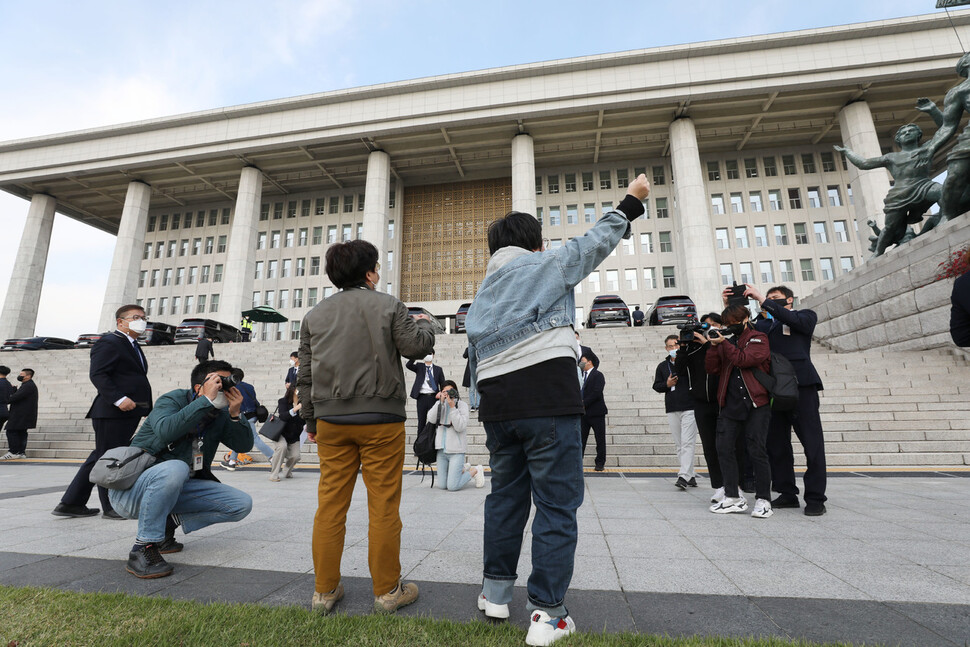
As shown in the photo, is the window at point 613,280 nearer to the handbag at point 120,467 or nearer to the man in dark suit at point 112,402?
the man in dark suit at point 112,402

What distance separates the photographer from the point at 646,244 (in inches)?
1487

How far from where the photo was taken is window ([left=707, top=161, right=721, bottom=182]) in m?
37.9

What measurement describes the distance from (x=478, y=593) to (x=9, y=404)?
1281cm

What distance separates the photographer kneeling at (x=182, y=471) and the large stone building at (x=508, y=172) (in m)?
28.1

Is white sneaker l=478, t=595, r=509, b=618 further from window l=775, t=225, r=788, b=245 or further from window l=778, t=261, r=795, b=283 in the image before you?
window l=775, t=225, r=788, b=245

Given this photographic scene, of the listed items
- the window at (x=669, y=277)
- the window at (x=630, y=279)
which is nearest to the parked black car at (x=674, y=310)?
the window at (x=630, y=279)

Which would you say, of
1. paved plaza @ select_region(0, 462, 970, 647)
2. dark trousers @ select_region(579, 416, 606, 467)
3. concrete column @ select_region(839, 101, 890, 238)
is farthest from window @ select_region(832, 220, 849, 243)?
dark trousers @ select_region(579, 416, 606, 467)

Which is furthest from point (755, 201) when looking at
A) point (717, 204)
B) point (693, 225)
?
point (693, 225)

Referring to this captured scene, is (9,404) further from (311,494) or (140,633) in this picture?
(140,633)

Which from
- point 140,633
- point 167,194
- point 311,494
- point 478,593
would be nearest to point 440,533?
point 478,593

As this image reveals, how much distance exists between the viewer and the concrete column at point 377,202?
105 feet

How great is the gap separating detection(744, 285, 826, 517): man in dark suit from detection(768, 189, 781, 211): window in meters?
37.9

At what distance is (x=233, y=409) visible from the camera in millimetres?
3379

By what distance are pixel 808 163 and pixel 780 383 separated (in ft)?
137
